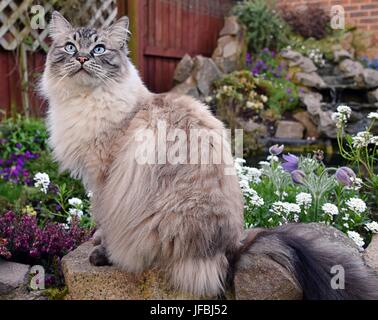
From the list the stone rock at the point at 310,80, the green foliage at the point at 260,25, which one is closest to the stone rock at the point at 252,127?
the stone rock at the point at 310,80

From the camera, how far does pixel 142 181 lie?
1.80 metres

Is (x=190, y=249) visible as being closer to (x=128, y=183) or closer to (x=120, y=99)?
(x=128, y=183)

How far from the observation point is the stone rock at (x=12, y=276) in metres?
2.11

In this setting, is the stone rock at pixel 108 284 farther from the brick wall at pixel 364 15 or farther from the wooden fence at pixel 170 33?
the brick wall at pixel 364 15

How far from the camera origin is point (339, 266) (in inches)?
68.3

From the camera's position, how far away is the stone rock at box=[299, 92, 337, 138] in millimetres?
5996

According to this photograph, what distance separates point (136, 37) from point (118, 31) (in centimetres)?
378

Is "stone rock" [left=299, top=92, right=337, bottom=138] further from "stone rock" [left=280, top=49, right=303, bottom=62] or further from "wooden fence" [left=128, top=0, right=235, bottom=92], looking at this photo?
"wooden fence" [left=128, top=0, right=235, bottom=92]

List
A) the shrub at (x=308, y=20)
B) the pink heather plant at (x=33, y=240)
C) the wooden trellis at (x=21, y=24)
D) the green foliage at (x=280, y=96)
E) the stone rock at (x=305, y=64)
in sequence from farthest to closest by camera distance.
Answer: the shrub at (x=308, y=20) < the stone rock at (x=305, y=64) < the green foliage at (x=280, y=96) < the wooden trellis at (x=21, y=24) < the pink heather plant at (x=33, y=240)

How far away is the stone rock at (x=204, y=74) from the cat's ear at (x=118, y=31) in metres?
4.55

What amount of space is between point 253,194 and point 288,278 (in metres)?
0.98

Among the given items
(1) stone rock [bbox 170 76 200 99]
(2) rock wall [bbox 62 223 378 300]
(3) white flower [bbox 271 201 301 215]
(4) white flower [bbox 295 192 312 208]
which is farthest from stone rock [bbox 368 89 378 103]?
(2) rock wall [bbox 62 223 378 300]
